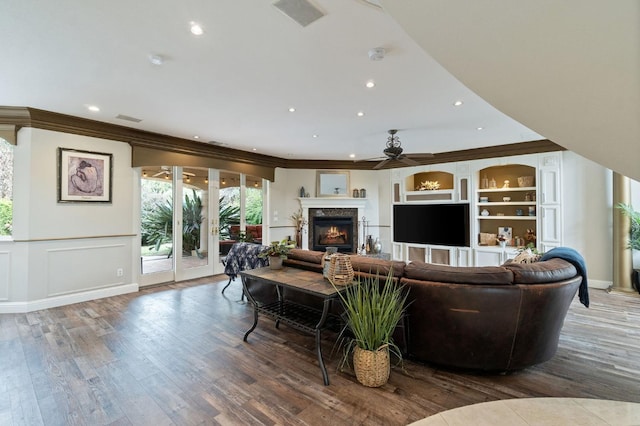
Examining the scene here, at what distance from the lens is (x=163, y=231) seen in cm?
520

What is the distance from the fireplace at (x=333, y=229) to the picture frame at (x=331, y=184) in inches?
17.5

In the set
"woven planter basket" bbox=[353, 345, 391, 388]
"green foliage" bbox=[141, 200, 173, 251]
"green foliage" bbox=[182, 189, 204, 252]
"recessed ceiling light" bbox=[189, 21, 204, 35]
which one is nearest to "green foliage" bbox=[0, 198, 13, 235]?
"green foliage" bbox=[141, 200, 173, 251]

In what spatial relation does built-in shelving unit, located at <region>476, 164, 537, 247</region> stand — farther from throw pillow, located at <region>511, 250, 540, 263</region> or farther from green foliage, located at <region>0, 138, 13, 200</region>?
green foliage, located at <region>0, 138, 13, 200</region>

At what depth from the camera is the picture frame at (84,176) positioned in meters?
4.03

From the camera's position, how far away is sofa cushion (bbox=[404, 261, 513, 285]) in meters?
2.19

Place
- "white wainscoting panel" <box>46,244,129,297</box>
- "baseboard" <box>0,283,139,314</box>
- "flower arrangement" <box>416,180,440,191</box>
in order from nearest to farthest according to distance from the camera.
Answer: "baseboard" <box>0,283,139,314</box> → "white wainscoting panel" <box>46,244,129,297</box> → "flower arrangement" <box>416,180,440,191</box>

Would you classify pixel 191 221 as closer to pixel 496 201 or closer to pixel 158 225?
pixel 158 225

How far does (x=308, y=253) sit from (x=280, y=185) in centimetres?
403

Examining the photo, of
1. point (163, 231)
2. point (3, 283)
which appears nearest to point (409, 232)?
point (163, 231)

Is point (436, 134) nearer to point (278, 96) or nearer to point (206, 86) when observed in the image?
point (278, 96)

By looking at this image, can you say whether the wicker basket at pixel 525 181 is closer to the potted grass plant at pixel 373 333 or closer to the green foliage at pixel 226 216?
the potted grass plant at pixel 373 333

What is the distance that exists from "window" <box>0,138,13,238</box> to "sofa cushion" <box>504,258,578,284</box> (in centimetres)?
600

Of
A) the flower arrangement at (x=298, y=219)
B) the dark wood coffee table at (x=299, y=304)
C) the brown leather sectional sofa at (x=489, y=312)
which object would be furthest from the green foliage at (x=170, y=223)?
the brown leather sectional sofa at (x=489, y=312)

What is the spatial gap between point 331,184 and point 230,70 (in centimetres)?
477
